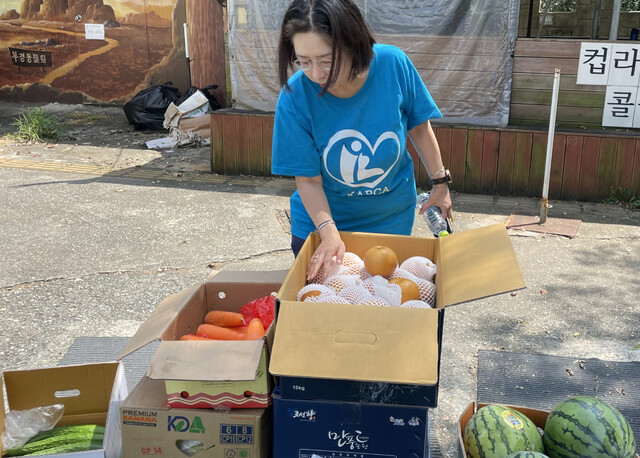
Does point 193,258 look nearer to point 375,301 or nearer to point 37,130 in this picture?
point 375,301

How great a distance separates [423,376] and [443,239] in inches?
31.0

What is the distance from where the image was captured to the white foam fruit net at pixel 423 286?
7.47 feet

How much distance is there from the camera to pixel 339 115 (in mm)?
2404

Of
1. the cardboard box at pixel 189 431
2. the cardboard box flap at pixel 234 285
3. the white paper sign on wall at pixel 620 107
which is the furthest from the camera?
the white paper sign on wall at pixel 620 107

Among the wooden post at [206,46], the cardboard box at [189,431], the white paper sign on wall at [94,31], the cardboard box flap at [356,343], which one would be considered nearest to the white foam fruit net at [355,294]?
the cardboard box flap at [356,343]

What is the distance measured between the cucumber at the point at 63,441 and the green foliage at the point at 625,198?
222 inches

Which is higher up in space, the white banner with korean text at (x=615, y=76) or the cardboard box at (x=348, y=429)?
the white banner with korean text at (x=615, y=76)

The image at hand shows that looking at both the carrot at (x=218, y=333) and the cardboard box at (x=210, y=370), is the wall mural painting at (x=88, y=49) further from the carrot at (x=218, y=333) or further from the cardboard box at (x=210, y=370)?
the cardboard box at (x=210, y=370)

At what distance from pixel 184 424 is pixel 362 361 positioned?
0.68 m

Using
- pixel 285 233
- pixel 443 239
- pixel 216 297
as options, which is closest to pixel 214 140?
pixel 285 233

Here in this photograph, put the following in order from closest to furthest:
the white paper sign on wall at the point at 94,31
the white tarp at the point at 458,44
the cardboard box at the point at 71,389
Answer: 1. the cardboard box at the point at 71,389
2. the white tarp at the point at 458,44
3. the white paper sign on wall at the point at 94,31

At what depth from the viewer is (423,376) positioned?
170cm

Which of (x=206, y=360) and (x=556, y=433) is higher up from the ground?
(x=206, y=360)

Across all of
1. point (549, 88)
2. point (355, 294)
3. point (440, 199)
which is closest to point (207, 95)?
point (549, 88)
